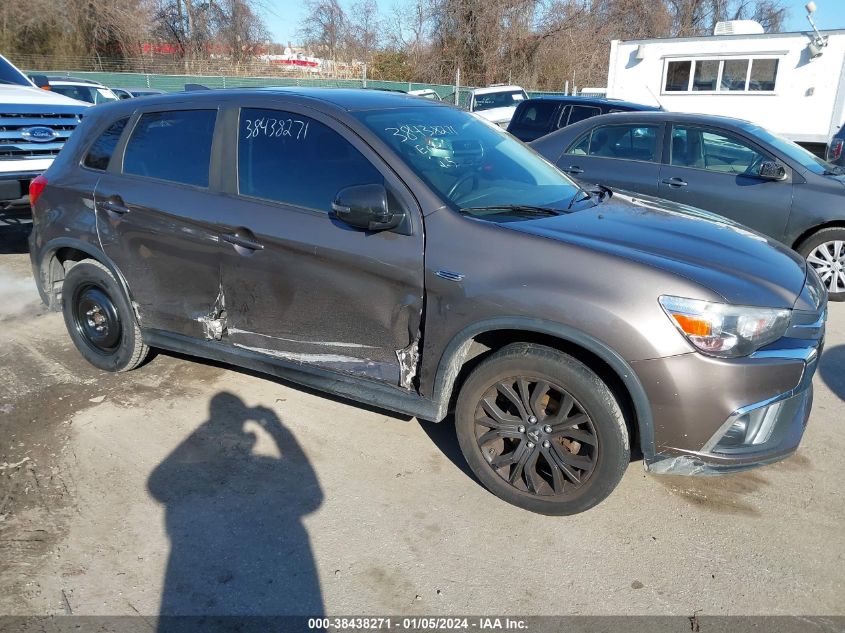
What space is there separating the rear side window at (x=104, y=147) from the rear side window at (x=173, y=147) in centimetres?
15

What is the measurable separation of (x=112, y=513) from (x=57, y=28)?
127 ft

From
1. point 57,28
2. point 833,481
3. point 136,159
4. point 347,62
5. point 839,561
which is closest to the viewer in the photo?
point 839,561

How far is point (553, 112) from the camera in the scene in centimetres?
1011

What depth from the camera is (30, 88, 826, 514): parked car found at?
267 cm

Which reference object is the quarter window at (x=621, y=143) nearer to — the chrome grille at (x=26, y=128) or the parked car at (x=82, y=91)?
the chrome grille at (x=26, y=128)

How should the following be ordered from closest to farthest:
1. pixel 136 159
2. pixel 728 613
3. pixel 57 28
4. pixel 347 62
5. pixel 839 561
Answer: pixel 728 613 → pixel 839 561 → pixel 136 159 → pixel 57 28 → pixel 347 62

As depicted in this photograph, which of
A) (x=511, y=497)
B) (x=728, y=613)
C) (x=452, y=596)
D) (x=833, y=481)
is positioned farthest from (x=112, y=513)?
(x=833, y=481)

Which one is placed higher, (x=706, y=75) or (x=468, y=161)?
(x=706, y=75)

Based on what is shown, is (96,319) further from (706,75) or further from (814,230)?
(706,75)

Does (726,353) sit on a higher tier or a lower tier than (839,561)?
higher

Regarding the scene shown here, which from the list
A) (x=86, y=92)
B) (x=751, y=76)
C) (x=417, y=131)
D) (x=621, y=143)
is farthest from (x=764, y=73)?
(x=86, y=92)

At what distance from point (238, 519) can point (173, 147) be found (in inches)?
86.4

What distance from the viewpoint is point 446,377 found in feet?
10.1

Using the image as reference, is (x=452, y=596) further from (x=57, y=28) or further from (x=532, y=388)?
(x=57, y=28)
